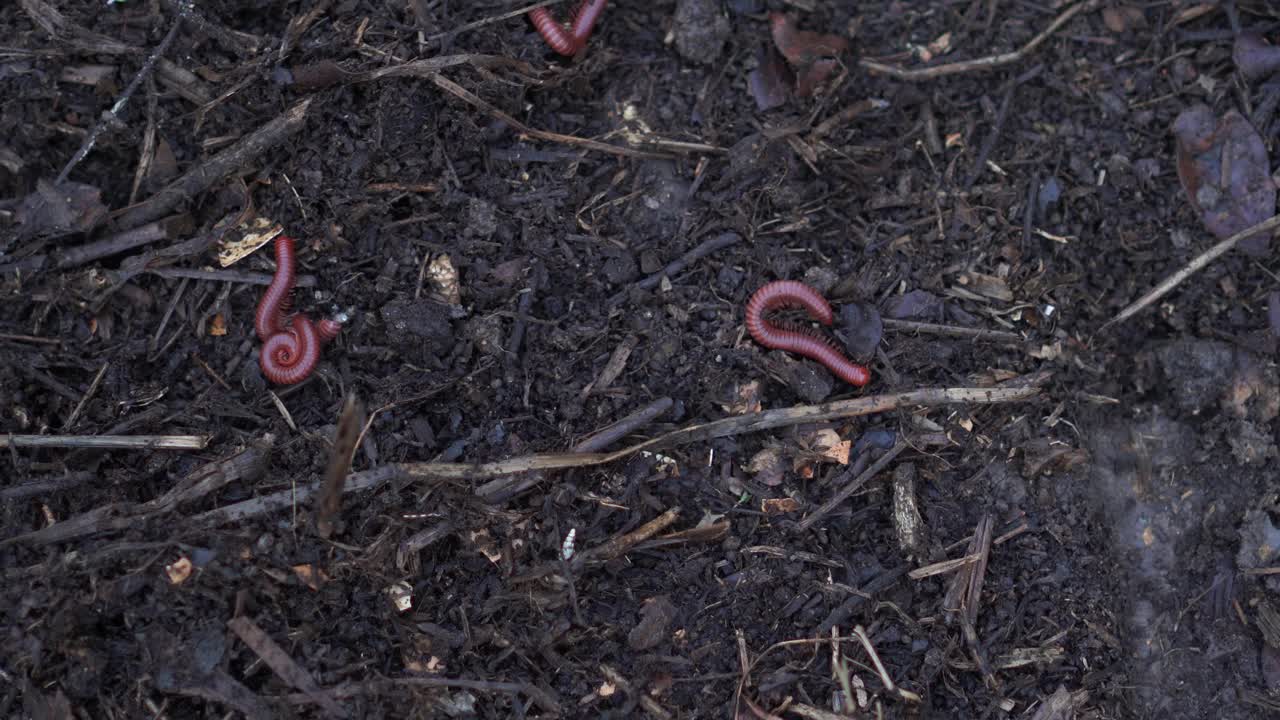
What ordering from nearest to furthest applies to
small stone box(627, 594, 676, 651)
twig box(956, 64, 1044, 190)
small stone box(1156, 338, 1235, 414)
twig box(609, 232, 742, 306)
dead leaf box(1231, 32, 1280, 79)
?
small stone box(627, 594, 676, 651)
twig box(609, 232, 742, 306)
small stone box(1156, 338, 1235, 414)
twig box(956, 64, 1044, 190)
dead leaf box(1231, 32, 1280, 79)

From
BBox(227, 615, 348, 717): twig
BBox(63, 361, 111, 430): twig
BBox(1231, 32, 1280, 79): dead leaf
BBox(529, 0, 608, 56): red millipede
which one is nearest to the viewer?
BBox(227, 615, 348, 717): twig

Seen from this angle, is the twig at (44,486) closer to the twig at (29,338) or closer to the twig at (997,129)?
the twig at (29,338)

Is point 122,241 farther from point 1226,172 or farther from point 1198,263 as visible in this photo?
point 1226,172

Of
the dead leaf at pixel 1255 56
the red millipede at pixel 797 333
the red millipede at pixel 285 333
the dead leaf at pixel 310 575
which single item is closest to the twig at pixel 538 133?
the red millipede at pixel 797 333

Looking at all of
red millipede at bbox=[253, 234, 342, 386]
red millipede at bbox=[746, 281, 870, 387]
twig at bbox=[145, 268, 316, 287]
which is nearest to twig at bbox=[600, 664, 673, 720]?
red millipede at bbox=[746, 281, 870, 387]

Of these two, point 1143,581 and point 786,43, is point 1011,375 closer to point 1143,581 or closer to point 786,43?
point 1143,581

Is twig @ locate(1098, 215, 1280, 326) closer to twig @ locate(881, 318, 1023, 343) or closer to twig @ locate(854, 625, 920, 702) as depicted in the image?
twig @ locate(881, 318, 1023, 343)
